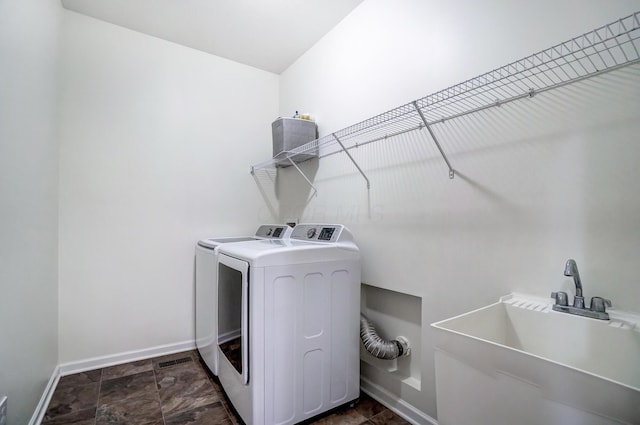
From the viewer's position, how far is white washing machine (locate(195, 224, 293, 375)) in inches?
82.9

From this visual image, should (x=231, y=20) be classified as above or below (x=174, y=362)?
above

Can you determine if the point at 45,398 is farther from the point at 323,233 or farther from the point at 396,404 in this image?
the point at 396,404

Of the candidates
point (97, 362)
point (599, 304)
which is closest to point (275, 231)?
point (97, 362)

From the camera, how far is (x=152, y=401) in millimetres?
1913

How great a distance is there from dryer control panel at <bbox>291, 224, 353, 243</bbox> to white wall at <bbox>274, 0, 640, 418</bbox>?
218 millimetres

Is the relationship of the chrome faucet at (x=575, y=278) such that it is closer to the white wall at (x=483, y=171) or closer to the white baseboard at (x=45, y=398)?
the white wall at (x=483, y=171)

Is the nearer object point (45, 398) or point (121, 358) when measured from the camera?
point (45, 398)

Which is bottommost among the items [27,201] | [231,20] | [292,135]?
[27,201]

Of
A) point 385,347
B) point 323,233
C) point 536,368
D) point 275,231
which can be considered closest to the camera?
point 536,368

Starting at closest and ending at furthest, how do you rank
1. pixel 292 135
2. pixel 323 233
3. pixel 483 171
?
pixel 483 171 → pixel 323 233 → pixel 292 135

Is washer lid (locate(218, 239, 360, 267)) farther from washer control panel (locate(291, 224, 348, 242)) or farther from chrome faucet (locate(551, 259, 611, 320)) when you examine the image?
chrome faucet (locate(551, 259, 611, 320))

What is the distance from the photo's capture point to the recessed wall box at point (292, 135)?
254cm

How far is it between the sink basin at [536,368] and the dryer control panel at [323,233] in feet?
3.29

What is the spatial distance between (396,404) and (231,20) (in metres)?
3.05
